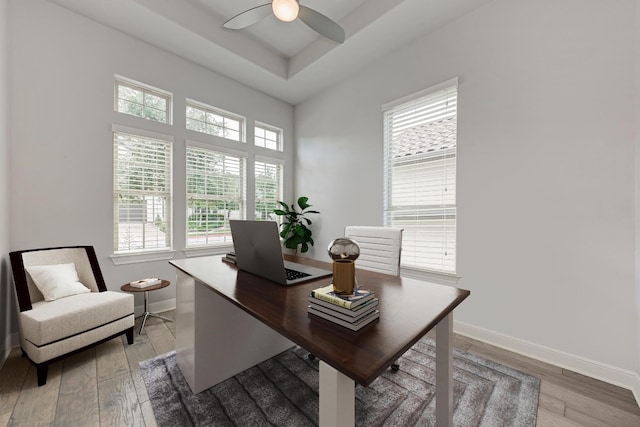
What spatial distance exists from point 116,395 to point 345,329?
1.77 meters

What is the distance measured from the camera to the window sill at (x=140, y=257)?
2.71 metres

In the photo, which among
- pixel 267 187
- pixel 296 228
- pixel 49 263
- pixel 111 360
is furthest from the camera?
pixel 267 187

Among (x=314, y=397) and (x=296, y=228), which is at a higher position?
(x=296, y=228)

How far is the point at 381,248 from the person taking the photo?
1.89 metres

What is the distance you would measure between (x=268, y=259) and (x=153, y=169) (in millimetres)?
2541

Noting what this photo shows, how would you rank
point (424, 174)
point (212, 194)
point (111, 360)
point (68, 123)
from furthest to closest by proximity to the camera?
1. point (212, 194)
2. point (424, 174)
3. point (68, 123)
4. point (111, 360)

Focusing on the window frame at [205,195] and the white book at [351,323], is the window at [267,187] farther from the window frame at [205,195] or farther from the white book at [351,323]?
the white book at [351,323]

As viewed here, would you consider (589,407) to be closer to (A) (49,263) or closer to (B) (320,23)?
(B) (320,23)

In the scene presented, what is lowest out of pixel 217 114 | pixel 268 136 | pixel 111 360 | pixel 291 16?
pixel 111 360

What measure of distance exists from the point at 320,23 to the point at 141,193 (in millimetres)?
2614

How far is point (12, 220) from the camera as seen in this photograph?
218 centimetres

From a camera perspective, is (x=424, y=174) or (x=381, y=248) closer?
(x=381, y=248)

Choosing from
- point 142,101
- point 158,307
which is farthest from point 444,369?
point 142,101

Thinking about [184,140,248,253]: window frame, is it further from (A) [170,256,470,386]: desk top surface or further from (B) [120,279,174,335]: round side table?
(A) [170,256,470,386]: desk top surface
